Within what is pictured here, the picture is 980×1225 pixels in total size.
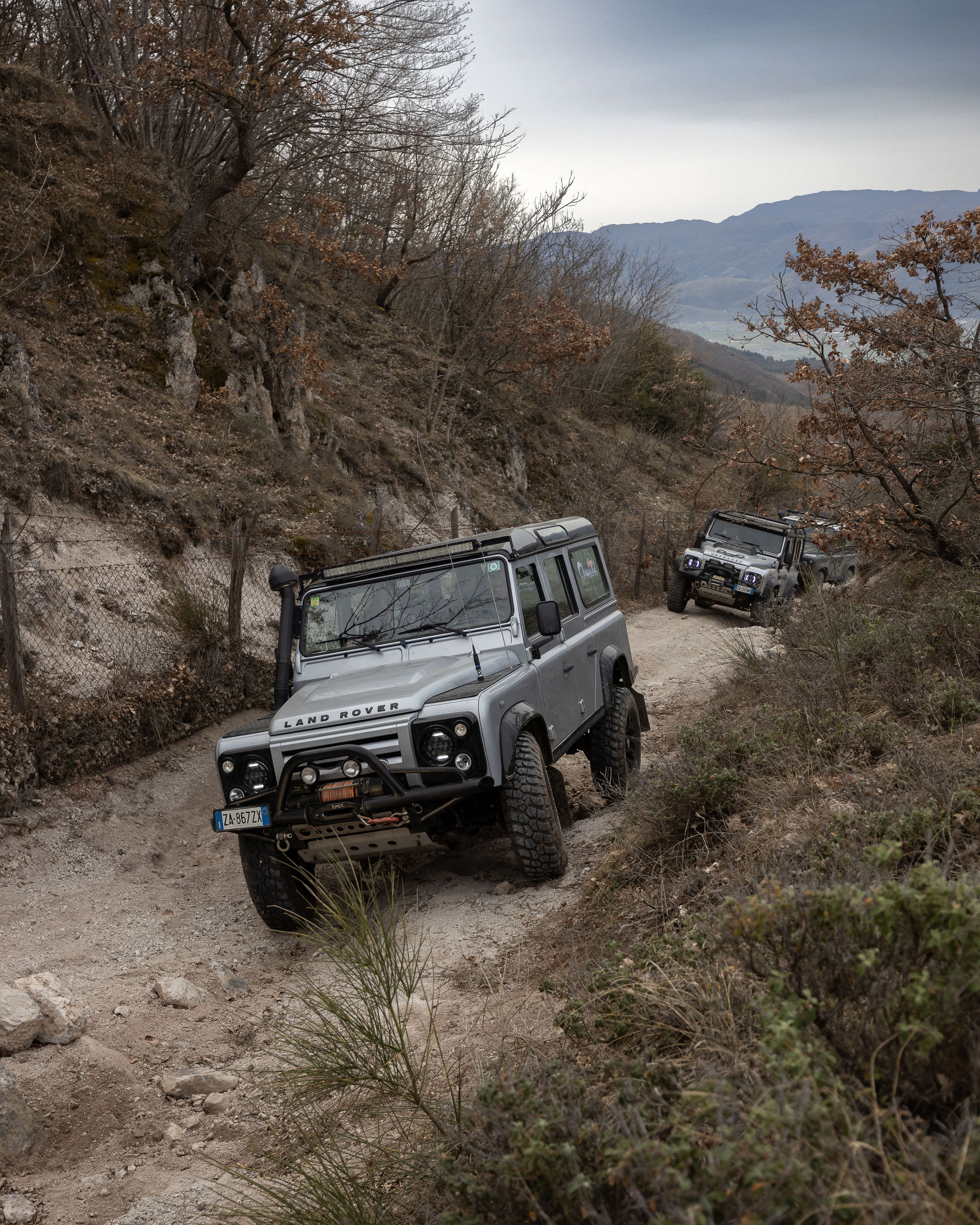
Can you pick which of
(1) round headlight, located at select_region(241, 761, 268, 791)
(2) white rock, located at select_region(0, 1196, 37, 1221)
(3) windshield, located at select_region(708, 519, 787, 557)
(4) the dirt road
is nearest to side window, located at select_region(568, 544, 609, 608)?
(4) the dirt road

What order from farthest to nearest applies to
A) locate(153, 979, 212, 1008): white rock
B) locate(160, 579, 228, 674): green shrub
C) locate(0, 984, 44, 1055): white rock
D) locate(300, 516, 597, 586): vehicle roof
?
locate(160, 579, 228, 674): green shrub < locate(300, 516, 597, 586): vehicle roof < locate(153, 979, 212, 1008): white rock < locate(0, 984, 44, 1055): white rock

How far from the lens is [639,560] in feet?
59.1

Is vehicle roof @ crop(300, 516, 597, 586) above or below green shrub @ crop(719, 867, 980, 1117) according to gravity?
above

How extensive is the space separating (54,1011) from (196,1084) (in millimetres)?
756

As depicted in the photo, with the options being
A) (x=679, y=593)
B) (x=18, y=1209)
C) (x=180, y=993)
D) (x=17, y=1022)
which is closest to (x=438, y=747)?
(x=180, y=993)

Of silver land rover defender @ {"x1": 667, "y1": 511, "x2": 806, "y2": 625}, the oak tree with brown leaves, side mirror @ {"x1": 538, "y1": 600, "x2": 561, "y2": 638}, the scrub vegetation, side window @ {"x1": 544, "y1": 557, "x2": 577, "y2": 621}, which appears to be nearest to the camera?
the scrub vegetation

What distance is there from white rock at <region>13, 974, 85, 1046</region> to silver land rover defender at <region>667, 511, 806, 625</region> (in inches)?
466

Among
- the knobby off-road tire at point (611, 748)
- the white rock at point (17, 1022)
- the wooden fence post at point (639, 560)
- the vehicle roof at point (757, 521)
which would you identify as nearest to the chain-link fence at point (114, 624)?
the white rock at point (17, 1022)

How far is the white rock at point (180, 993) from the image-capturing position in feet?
14.1

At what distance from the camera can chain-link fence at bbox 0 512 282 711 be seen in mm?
6996

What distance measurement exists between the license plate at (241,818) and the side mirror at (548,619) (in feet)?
6.23

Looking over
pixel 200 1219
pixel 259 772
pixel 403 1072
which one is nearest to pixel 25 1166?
pixel 200 1219

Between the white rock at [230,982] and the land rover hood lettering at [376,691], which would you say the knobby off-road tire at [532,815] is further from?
the white rock at [230,982]

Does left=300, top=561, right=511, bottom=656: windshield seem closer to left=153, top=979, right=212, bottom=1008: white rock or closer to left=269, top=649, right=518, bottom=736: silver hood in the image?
left=269, top=649, right=518, bottom=736: silver hood
